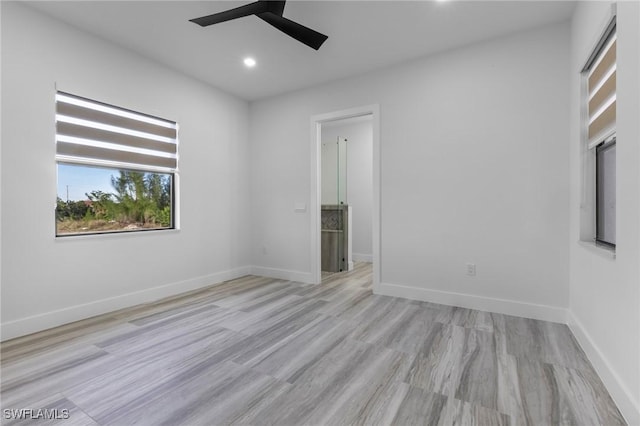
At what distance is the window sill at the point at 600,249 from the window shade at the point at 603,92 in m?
0.74

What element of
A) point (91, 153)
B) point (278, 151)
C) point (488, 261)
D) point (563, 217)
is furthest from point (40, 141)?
point (563, 217)

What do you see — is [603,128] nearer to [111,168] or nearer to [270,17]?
[270,17]

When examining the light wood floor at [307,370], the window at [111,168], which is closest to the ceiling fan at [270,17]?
the window at [111,168]

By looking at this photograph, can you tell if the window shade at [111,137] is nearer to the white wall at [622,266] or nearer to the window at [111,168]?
the window at [111,168]

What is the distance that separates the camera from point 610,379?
1.68 metres

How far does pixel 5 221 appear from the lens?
2.42 metres

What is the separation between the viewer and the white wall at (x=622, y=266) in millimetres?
1427

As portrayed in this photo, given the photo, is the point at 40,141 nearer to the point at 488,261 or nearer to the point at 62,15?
the point at 62,15

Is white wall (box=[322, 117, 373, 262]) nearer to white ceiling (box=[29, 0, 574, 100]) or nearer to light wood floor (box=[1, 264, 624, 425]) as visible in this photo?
white ceiling (box=[29, 0, 574, 100])

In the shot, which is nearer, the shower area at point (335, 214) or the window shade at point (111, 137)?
the window shade at point (111, 137)

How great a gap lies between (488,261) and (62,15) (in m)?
4.68

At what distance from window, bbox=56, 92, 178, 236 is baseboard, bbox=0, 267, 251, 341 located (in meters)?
0.73

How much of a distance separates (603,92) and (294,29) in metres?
2.27

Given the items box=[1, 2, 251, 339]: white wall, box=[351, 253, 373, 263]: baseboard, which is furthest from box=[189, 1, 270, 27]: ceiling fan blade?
box=[351, 253, 373, 263]: baseboard
